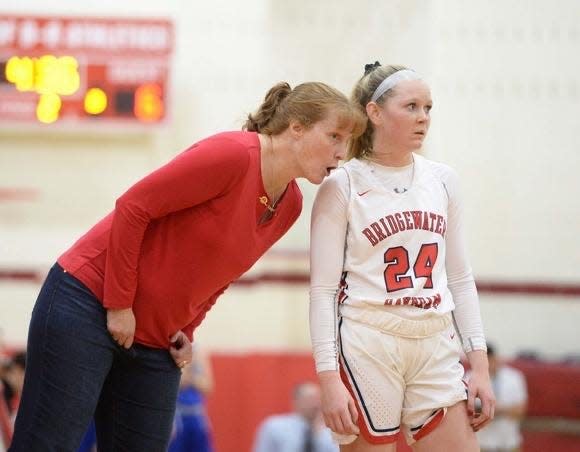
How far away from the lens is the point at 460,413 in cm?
260

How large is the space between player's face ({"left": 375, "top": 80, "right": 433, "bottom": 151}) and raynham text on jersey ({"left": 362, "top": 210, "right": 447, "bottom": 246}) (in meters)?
0.20

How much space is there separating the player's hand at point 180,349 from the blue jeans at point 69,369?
2.0 inches

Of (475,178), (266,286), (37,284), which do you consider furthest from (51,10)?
(475,178)

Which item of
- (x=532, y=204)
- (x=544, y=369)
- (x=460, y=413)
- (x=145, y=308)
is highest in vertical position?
(x=145, y=308)

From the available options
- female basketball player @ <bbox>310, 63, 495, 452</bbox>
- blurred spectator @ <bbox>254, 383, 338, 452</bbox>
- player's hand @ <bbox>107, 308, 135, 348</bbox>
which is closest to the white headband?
female basketball player @ <bbox>310, 63, 495, 452</bbox>

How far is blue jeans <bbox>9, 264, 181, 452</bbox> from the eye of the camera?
250 cm

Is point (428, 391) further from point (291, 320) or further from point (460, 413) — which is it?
point (291, 320)

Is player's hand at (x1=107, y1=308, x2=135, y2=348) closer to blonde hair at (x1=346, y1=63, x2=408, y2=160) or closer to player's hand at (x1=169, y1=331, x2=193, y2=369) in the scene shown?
player's hand at (x1=169, y1=331, x2=193, y2=369)

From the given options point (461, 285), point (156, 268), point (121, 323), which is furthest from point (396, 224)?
point (121, 323)

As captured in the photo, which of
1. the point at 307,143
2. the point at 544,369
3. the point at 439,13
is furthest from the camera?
the point at 439,13

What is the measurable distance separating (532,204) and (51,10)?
13.4ft

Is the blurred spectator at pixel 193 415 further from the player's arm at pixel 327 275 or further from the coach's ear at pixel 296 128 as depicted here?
the coach's ear at pixel 296 128

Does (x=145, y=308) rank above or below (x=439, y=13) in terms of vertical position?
below

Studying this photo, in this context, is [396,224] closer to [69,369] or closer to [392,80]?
[392,80]
